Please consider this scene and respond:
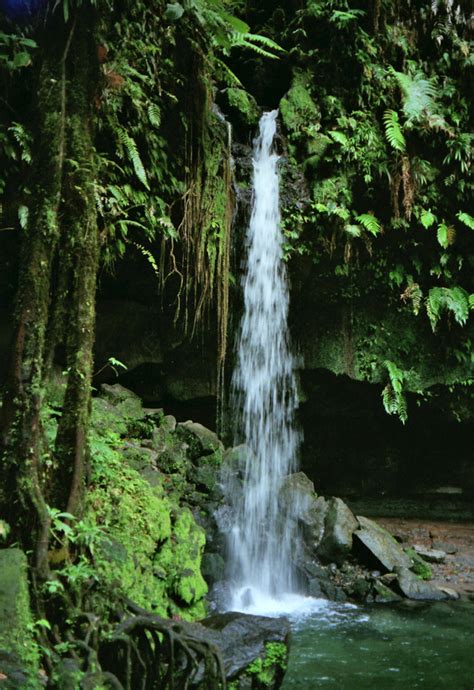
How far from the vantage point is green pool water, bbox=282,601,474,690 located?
521cm

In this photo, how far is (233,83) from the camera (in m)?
9.27

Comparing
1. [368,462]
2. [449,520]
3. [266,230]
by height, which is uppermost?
[266,230]

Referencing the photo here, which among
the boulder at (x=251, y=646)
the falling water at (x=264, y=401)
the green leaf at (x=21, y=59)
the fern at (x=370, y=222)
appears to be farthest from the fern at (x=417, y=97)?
the boulder at (x=251, y=646)

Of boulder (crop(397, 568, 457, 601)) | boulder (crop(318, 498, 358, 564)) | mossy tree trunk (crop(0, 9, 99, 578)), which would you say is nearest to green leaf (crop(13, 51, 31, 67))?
mossy tree trunk (crop(0, 9, 99, 578))

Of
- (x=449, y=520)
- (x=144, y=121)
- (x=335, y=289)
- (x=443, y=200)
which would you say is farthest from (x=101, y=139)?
(x=449, y=520)

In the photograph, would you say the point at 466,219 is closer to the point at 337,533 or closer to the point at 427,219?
the point at 427,219

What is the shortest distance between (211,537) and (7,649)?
4.20m

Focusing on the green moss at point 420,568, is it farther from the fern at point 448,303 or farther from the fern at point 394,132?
the fern at point 394,132

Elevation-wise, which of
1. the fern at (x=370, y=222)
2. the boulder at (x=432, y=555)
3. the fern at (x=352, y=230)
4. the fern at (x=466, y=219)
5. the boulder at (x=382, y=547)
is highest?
the fern at (x=466, y=219)

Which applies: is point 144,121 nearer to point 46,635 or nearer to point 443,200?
point 443,200

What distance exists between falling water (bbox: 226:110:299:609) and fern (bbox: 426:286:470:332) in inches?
89.9

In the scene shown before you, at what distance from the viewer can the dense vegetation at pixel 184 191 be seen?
4.34 metres

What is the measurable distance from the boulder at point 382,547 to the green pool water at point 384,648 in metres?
0.98

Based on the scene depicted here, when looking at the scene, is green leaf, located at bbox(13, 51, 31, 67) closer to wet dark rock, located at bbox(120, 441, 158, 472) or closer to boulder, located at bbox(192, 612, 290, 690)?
wet dark rock, located at bbox(120, 441, 158, 472)
